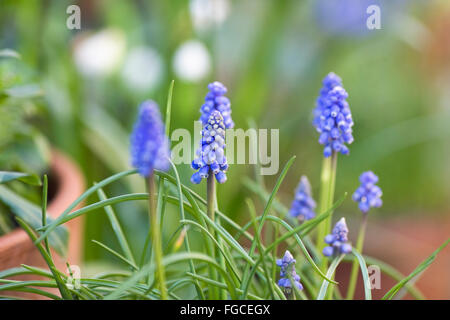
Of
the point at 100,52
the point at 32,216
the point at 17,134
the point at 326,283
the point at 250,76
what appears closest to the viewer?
the point at 326,283

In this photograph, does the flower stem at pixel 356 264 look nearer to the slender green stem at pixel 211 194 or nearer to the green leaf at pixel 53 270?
the slender green stem at pixel 211 194

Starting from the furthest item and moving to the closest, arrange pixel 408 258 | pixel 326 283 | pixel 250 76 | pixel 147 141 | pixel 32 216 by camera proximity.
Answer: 1. pixel 250 76
2. pixel 408 258
3. pixel 32 216
4. pixel 326 283
5. pixel 147 141

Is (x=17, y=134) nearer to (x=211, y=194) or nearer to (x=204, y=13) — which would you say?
(x=211, y=194)

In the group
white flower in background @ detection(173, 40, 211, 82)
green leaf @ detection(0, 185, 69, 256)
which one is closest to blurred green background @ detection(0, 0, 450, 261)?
white flower in background @ detection(173, 40, 211, 82)

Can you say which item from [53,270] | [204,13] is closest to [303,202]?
[53,270]

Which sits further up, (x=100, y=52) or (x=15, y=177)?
(x=100, y=52)

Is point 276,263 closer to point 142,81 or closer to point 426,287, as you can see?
point 426,287
